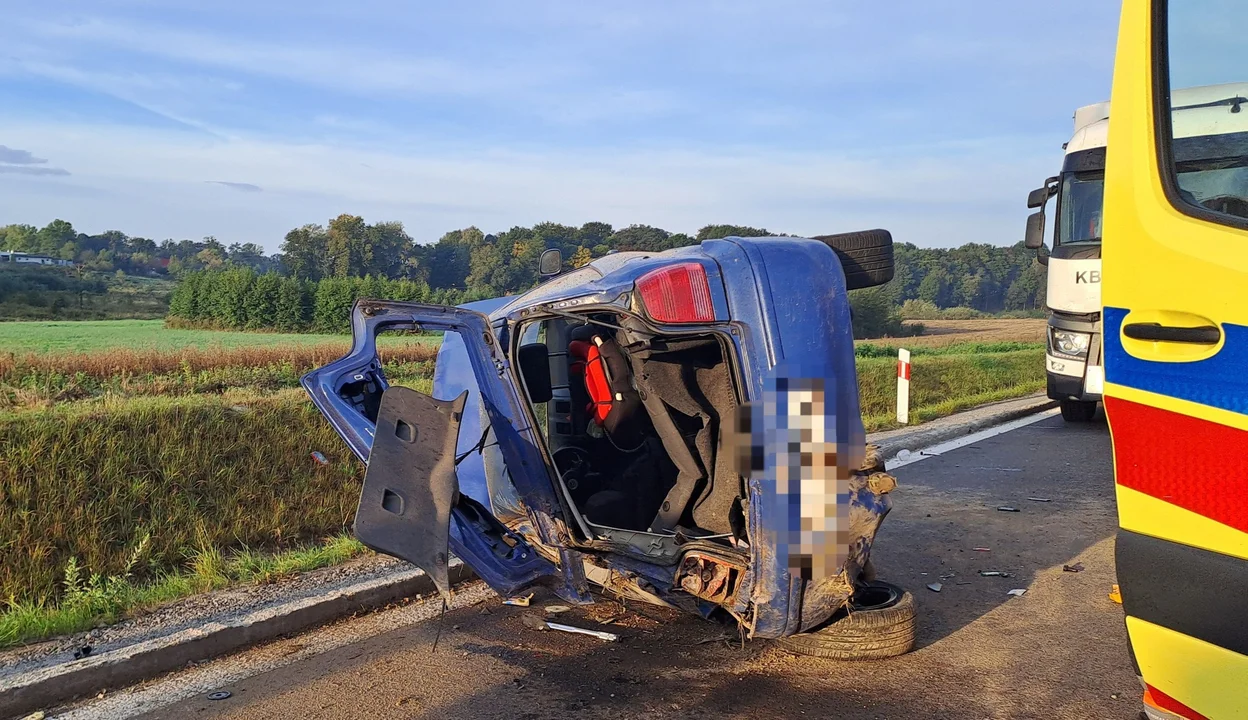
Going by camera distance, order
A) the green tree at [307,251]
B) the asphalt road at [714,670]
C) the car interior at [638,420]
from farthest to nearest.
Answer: the green tree at [307,251], the car interior at [638,420], the asphalt road at [714,670]

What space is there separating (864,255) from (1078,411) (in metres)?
8.69

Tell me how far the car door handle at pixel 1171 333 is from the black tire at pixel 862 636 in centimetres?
193

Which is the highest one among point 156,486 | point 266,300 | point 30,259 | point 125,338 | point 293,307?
point 30,259

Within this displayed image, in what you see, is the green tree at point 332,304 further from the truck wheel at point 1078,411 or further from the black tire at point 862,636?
the black tire at point 862,636

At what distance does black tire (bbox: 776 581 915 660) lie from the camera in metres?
3.83

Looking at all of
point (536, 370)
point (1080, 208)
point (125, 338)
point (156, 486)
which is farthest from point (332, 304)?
point (536, 370)

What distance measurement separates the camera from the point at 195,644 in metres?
3.90

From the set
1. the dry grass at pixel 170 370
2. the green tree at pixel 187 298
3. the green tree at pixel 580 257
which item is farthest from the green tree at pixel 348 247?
the green tree at pixel 580 257

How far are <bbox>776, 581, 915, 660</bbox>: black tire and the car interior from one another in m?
0.64

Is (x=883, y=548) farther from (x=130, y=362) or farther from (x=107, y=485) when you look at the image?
(x=130, y=362)

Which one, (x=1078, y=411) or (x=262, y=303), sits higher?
(x=1078, y=411)

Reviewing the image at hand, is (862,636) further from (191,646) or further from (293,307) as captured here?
(293,307)

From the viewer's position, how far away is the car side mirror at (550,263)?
464 cm

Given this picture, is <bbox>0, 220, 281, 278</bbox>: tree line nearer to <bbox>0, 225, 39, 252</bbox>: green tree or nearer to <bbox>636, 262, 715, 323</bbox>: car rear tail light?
<bbox>0, 225, 39, 252</bbox>: green tree
